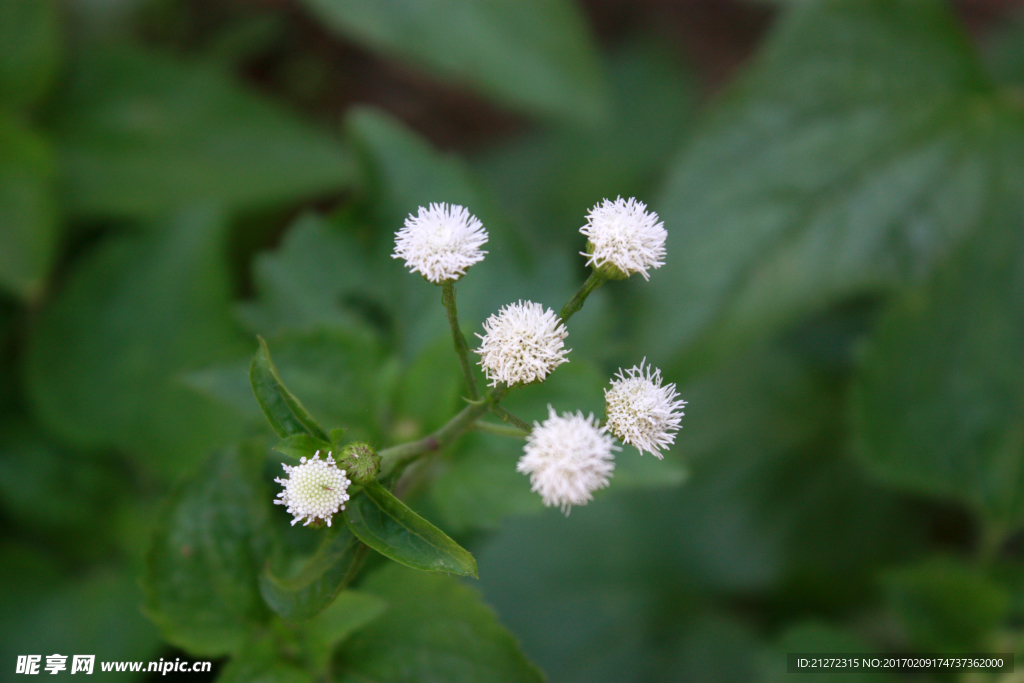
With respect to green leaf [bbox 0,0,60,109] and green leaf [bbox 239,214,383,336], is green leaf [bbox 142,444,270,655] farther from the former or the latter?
green leaf [bbox 0,0,60,109]

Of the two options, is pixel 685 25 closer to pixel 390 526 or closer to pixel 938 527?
pixel 938 527

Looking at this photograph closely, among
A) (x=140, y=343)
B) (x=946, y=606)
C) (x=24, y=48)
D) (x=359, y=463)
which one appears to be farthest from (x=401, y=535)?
(x=24, y=48)

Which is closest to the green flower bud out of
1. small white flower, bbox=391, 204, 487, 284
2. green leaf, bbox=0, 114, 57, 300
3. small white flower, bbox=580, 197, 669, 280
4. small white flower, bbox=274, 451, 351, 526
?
small white flower, bbox=274, 451, 351, 526

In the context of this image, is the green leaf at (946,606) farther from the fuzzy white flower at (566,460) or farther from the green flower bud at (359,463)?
the green flower bud at (359,463)

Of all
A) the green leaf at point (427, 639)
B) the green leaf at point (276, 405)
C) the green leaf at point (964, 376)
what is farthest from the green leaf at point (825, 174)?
the green leaf at point (276, 405)

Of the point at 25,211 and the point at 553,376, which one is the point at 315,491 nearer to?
the point at 553,376
